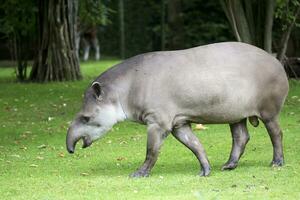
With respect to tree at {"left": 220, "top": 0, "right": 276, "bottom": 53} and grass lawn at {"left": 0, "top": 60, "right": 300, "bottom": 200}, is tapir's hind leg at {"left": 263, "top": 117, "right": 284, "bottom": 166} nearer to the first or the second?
grass lawn at {"left": 0, "top": 60, "right": 300, "bottom": 200}

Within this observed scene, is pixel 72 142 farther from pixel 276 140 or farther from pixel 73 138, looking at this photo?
pixel 276 140

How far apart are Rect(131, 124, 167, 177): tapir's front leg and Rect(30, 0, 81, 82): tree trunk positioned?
43.9ft

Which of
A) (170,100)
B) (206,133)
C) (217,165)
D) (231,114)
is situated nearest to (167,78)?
(170,100)

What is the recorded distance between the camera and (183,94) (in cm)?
939

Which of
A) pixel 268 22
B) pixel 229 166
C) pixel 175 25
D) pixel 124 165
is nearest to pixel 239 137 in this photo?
pixel 229 166

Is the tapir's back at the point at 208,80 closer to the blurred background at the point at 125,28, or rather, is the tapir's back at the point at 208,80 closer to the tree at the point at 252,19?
the tree at the point at 252,19

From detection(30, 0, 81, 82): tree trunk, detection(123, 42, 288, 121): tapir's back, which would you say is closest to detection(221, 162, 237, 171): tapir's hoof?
detection(123, 42, 288, 121): tapir's back

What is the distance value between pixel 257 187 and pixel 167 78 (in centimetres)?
180

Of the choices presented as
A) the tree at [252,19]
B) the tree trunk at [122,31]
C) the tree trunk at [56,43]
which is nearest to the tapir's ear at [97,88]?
the tree at [252,19]

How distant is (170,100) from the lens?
30.7 feet

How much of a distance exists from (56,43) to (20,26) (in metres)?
2.36

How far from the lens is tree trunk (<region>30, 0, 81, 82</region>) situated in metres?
22.4

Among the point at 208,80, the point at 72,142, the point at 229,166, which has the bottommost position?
the point at 229,166

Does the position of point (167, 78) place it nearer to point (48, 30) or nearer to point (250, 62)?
point (250, 62)
